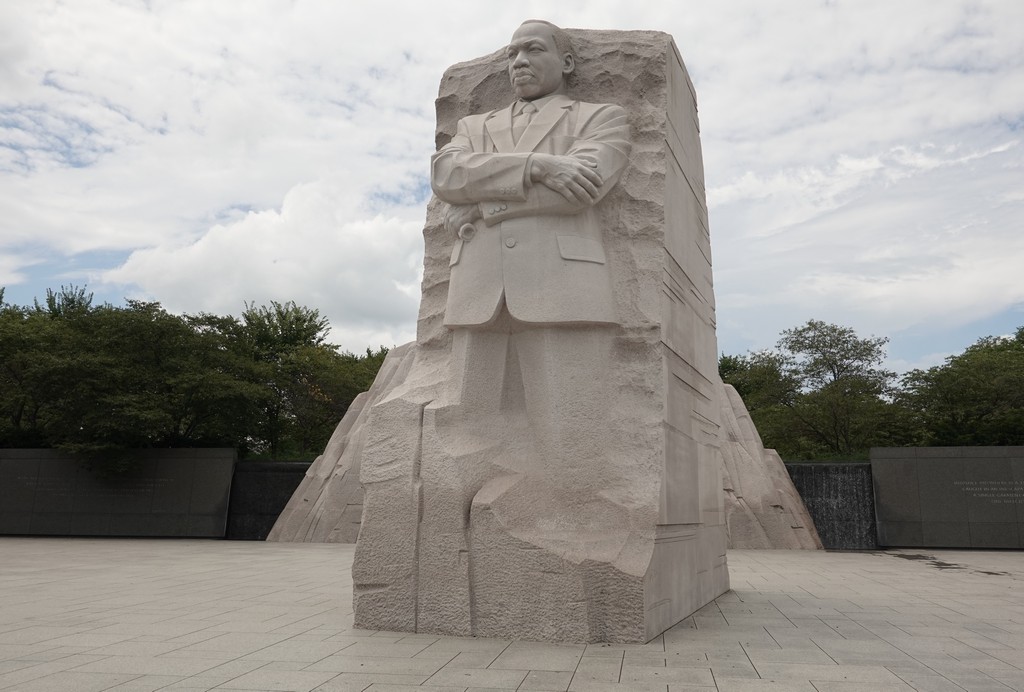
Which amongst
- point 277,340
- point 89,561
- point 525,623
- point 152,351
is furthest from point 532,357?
point 277,340

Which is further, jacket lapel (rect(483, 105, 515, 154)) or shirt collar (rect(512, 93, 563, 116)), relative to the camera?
shirt collar (rect(512, 93, 563, 116))

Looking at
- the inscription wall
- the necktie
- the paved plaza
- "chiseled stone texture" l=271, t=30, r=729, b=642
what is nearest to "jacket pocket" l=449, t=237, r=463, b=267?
"chiseled stone texture" l=271, t=30, r=729, b=642

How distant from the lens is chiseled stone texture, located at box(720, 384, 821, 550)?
14.8m

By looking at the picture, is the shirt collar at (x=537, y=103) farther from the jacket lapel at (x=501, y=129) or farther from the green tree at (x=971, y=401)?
the green tree at (x=971, y=401)

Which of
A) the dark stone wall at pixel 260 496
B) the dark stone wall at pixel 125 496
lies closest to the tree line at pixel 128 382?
the dark stone wall at pixel 125 496

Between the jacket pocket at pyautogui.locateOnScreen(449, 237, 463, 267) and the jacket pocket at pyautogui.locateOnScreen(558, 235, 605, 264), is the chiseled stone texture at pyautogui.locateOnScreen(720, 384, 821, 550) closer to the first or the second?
the jacket pocket at pyautogui.locateOnScreen(558, 235, 605, 264)

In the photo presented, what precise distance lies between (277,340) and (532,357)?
27.2 metres

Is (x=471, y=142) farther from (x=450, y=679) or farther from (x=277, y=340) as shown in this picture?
(x=277, y=340)

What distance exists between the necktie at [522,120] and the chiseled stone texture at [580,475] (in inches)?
21.3

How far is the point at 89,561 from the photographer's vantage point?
35.0 feet

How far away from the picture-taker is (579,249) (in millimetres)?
5367

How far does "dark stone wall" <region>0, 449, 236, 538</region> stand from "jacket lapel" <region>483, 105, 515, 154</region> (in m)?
13.0

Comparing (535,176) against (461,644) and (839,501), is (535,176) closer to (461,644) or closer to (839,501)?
(461,644)

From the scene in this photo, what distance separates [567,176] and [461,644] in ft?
9.79
